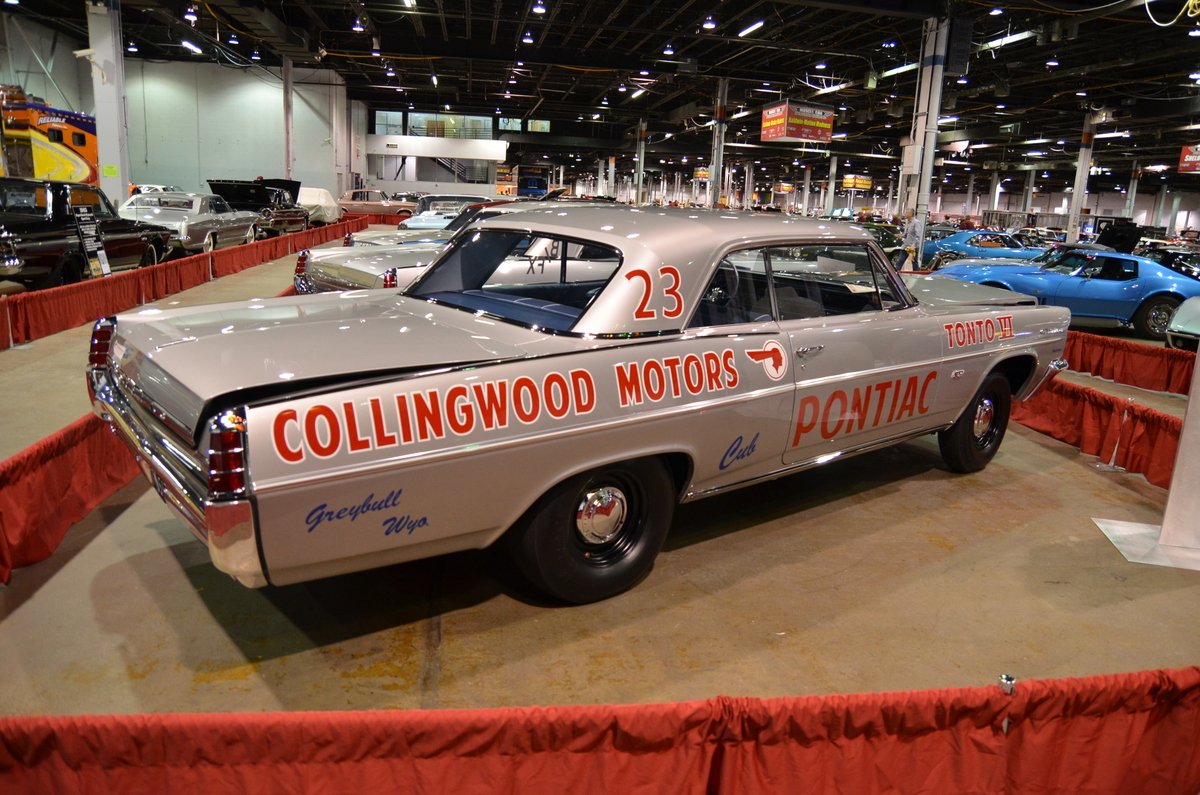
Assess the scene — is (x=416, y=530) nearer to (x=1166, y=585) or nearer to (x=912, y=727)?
(x=912, y=727)

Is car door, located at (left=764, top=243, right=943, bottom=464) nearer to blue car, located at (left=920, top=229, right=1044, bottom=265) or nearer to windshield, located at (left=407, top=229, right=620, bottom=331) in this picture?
windshield, located at (left=407, top=229, right=620, bottom=331)

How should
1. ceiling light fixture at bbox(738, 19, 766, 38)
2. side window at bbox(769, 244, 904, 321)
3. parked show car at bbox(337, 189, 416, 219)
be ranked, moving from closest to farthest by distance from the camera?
side window at bbox(769, 244, 904, 321) → ceiling light fixture at bbox(738, 19, 766, 38) → parked show car at bbox(337, 189, 416, 219)

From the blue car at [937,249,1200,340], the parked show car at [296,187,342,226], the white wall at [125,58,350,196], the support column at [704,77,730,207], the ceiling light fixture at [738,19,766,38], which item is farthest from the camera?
the white wall at [125,58,350,196]

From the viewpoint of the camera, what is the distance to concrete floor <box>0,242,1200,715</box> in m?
3.10

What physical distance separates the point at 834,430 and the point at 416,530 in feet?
7.71

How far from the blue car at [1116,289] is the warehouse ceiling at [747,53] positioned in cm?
382

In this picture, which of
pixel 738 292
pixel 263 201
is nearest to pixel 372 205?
pixel 263 201

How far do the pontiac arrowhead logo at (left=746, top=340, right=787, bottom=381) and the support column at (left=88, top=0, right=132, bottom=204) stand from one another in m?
17.3

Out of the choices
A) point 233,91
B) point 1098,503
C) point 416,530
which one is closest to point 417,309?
point 416,530

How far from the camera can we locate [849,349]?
4289 millimetres

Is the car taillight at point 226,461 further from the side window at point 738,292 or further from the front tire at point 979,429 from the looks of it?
the front tire at point 979,429

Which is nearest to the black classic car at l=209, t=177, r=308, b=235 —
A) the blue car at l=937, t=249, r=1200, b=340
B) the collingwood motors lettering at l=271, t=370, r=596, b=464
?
the blue car at l=937, t=249, r=1200, b=340

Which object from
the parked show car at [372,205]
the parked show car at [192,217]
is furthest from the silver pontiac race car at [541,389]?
the parked show car at [372,205]

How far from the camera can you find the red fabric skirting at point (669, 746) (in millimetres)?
2076
